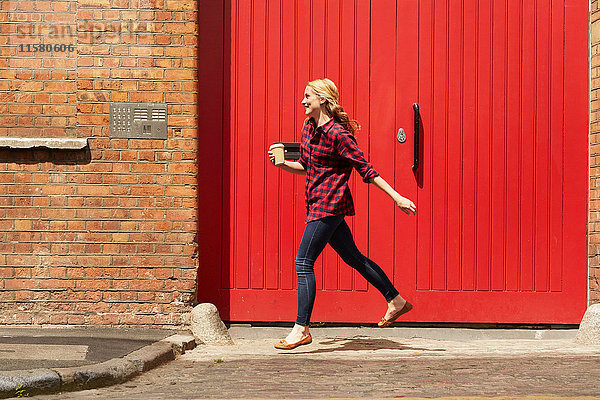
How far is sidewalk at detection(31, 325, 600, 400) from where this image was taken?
4.86m

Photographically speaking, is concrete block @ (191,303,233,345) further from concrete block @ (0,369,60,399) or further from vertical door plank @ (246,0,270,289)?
concrete block @ (0,369,60,399)

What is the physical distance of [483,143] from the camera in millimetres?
7180

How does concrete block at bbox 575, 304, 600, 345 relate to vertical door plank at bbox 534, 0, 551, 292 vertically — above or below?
below

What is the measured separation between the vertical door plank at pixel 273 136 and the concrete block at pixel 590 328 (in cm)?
229

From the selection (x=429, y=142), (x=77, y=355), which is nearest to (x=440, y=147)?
(x=429, y=142)

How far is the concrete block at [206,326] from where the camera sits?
6766mm

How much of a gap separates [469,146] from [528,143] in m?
0.46

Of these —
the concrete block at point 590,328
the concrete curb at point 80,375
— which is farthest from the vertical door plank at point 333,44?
the concrete curb at point 80,375

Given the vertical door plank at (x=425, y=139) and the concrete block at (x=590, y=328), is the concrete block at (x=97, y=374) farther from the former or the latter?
the concrete block at (x=590, y=328)

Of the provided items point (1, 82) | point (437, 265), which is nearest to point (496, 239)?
point (437, 265)

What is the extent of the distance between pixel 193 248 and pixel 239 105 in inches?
46.1

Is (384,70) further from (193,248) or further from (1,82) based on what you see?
(1,82)

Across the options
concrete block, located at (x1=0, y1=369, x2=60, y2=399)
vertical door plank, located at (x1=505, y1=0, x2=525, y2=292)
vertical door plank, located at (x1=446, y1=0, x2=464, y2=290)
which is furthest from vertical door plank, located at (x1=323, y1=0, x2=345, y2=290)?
concrete block, located at (x1=0, y1=369, x2=60, y2=399)

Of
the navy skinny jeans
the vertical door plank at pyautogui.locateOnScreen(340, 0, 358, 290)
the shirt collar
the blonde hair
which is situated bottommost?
the navy skinny jeans
